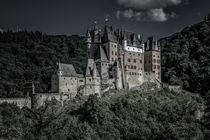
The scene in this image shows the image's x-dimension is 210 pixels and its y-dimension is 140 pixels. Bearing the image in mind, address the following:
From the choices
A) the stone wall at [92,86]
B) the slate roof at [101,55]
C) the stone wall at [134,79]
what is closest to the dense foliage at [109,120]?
the stone wall at [92,86]

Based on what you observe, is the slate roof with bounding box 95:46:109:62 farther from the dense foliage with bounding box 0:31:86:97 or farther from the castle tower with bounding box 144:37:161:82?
the dense foliage with bounding box 0:31:86:97

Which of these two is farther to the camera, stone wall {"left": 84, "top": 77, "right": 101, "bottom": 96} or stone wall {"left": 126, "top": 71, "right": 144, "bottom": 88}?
stone wall {"left": 126, "top": 71, "right": 144, "bottom": 88}

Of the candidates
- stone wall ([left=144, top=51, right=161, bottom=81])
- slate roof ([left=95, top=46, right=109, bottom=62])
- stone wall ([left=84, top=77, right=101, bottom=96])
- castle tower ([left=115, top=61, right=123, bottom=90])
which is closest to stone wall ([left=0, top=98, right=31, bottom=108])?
stone wall ([left=84, top=77, right=101, bottom=96])

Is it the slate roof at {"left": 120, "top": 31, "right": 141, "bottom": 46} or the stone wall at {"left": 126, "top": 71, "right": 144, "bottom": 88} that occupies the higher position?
the slate roof at {"left": 120, "top": 31, "right": 141, "bottom": 46}

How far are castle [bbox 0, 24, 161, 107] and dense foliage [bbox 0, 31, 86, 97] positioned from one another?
17138 millimetres

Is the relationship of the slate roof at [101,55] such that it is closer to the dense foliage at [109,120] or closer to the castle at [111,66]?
the castle at [111,66]

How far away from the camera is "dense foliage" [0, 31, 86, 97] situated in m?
80.3

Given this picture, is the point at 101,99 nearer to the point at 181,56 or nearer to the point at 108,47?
the point at 108,47

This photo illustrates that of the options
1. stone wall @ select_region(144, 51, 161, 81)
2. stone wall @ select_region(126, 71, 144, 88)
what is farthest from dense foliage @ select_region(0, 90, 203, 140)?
stone wall @ select_region(144, 51, 161, 81)

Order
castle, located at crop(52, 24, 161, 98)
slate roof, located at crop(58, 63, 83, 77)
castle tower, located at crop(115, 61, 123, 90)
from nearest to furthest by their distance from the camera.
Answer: slate roof, located at crop(58, 63, 83, 77) → castle, located at crop(52, 24, 161, 98) → castle tower, located at crop(115, 61, 123, 90)

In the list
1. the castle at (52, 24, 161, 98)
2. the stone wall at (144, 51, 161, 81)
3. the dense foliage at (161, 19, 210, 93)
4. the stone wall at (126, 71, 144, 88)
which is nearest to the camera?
the castle at (52, 24, 161, 98)

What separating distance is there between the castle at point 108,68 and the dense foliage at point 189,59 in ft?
31.2

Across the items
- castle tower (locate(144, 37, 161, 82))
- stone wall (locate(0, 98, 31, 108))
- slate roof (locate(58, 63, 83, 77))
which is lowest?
stone wall (locate(0, 98, 31, 108))

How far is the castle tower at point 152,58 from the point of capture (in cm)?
7269
